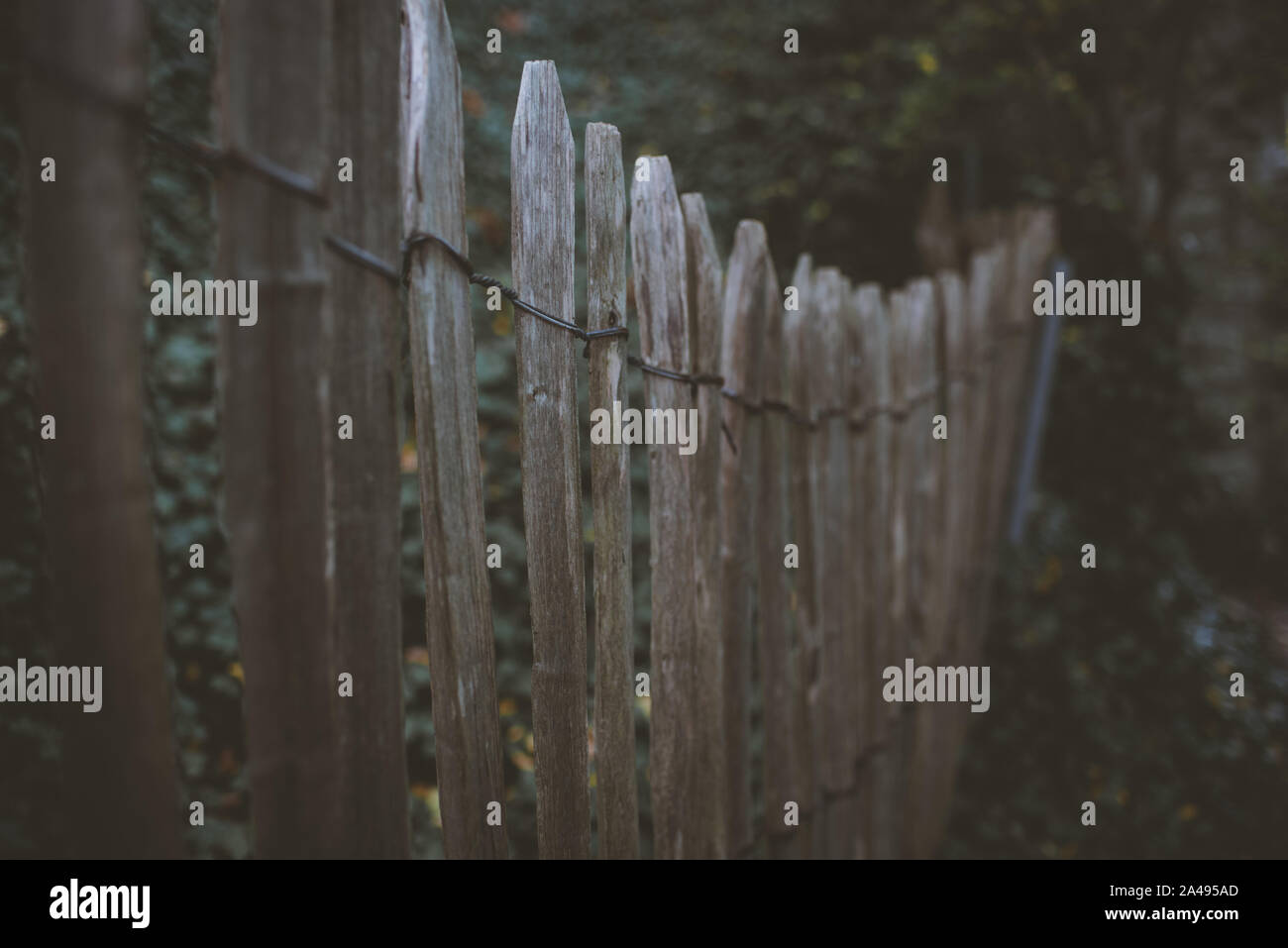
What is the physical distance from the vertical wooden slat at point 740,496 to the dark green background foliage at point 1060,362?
3.72 feet

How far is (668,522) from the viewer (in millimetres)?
1597

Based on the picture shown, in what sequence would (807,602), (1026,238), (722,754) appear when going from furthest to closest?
(1026,238)
(807,602)
(722,754)

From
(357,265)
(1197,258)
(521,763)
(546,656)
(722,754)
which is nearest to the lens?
(357,265)

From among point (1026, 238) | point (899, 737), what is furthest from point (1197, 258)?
point (899, 737)

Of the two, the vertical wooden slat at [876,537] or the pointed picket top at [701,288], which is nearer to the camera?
the pointed picket top at [701,288]

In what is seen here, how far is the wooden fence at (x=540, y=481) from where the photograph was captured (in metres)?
0.82

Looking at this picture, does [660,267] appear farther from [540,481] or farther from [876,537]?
[876,537]
